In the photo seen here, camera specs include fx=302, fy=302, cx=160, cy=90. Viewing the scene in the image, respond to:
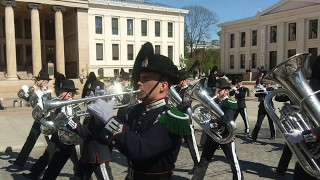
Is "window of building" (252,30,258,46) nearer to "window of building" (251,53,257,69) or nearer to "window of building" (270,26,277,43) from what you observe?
"window of building" (251,53,257,69)

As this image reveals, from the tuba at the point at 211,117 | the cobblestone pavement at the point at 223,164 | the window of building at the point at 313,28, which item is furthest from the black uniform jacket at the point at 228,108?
the window of building at the point at 313,28

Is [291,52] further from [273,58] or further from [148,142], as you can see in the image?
[148,142]

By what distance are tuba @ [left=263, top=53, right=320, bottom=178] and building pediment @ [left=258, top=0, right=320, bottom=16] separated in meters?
50.8

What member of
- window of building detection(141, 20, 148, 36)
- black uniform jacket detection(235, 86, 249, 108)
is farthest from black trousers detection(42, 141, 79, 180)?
window of building detection(141, 20, 148, 36)

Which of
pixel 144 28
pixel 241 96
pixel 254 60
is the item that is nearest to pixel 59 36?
pixel 144 28

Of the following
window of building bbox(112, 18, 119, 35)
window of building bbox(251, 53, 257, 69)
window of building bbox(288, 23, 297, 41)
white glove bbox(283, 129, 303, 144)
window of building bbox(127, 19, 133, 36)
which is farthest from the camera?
window of building bbox(251, 53, 257, 69)

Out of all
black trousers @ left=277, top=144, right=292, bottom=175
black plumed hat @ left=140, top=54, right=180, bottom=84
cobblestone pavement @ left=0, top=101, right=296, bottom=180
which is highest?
black plumed hat @ left=140, top=54, right=180, bottom=84

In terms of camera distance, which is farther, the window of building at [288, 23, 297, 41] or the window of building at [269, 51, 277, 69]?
the window of building at [269, 51, 277, 69]

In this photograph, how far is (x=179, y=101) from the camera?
244 inches

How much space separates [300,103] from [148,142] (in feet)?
4.71

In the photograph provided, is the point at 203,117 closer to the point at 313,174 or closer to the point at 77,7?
the point at 313,174

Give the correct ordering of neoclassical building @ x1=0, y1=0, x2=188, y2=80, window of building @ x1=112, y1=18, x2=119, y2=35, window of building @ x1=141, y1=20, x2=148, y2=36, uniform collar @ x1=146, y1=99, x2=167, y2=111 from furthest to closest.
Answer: window of building @ x1=141, y1=20, x2=148, y2=36 → window of building @ x1=112, y1=18, x2=119, y2=35 → neoclassical building @ x1=0, y1=0, x2=188, y2=80 → uniform collar @ x1=146, y1=99, x2=167, y2=111

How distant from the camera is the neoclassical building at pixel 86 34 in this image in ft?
127

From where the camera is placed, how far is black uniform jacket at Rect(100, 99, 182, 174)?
226cm
